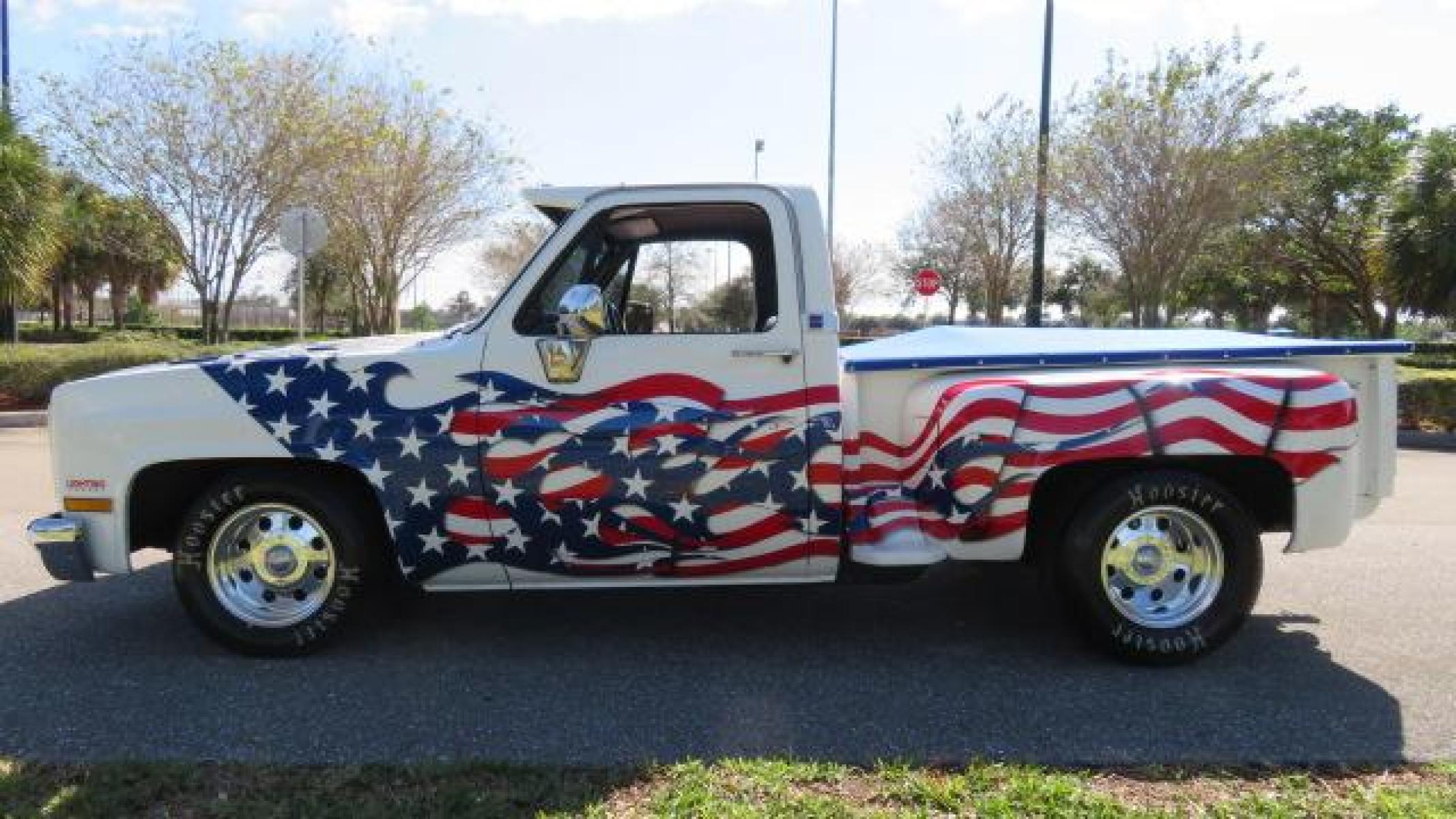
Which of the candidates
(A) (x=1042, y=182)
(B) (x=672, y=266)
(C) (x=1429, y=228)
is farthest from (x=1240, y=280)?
(B) (x=672, y=266)

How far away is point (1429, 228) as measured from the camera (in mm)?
21594

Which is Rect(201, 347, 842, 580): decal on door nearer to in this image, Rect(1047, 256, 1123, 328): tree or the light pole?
the light pole

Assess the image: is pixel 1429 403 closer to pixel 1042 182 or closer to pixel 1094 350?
pixel 1042 182

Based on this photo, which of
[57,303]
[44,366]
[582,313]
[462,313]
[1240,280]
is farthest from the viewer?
[57,303]

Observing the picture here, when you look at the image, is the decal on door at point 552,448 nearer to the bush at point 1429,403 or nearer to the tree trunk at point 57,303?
the bush at point 1429,403

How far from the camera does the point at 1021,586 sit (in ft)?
17.6

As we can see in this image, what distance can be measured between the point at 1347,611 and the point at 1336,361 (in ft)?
4.82

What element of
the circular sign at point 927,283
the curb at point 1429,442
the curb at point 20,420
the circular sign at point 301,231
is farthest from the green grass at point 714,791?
the circular sign at point 927,283

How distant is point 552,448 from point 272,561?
1.32 metres

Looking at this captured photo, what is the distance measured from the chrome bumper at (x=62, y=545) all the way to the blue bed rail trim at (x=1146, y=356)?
3213mm

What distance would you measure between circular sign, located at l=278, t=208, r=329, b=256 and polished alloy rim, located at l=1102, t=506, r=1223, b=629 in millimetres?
11335

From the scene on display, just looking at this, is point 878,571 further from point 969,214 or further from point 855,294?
point 855,294

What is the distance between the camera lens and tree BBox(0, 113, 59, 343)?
15.0 meters

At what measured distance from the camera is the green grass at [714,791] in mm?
2902
